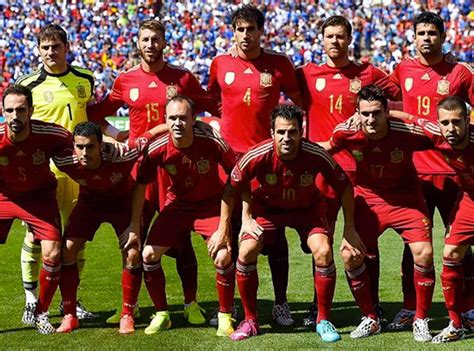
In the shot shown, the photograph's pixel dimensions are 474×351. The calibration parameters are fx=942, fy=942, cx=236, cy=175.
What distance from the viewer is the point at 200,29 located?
29.2m

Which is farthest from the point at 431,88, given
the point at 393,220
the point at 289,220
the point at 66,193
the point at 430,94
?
the point at 66,193

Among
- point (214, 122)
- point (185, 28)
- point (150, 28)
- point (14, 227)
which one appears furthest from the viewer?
point (185, 28)

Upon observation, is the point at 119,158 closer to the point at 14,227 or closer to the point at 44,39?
the point at 44,39

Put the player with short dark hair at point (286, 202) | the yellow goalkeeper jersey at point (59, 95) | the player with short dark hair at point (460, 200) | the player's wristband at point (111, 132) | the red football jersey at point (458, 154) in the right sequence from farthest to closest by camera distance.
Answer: the player's wristband at point (111, 132) < the yellow goalkeeper jersey at point (59, 95) < the player with short dark hair at point (286, 202) < the red football jersey at point (458, 154) < the player with short dark hair at point (460, 200)

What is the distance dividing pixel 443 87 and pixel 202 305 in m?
2.86

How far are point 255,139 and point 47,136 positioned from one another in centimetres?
170

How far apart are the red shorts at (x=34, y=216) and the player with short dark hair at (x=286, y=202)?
134 cm

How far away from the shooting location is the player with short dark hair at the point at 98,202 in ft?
23.4

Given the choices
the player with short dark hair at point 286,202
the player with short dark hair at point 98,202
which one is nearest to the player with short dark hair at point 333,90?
the player with short dark hair at point 286,202

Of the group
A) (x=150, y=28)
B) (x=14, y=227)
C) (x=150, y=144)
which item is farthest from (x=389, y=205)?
(x=14, y=227)

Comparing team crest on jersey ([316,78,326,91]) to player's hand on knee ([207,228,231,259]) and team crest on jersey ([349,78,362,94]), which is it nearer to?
team crest on jersey ([349,78,362,94])

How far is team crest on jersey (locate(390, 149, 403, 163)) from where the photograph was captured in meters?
7.02

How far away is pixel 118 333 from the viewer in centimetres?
718

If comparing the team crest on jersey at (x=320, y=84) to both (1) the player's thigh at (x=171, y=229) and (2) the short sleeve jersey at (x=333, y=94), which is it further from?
(1) the player's thigh at (x=171, y=229)
